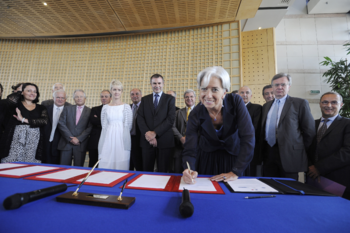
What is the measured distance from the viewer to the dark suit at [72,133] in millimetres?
3385

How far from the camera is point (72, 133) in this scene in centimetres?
347

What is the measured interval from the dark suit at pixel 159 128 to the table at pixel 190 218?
1987mm

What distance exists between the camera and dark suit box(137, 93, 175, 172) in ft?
9.70

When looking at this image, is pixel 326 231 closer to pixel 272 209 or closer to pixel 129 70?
pixel 272 209

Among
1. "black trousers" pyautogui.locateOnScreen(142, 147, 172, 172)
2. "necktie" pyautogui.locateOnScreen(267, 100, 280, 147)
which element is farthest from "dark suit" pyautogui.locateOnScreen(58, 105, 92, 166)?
"necktie" pyautogui.locateOnScreen(267, 100, 280, 147)

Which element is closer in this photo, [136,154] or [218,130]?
[218,130]

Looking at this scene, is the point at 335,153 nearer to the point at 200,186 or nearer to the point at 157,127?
the point at 200,186

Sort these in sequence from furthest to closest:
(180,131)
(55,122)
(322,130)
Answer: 1. (180,131)
2. (55,122)
3. (322,130)

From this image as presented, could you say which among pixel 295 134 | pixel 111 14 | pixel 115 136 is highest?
pixel 111 14

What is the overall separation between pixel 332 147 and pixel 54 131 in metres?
4.56

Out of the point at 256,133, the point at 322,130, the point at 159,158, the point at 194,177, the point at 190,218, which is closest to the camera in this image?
the point at 190,218

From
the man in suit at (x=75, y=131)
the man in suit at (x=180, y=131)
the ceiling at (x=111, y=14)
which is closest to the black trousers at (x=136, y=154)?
the man in suit at (x=180, y=131)

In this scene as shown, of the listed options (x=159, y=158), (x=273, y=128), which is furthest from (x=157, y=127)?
(x=273, y=128)

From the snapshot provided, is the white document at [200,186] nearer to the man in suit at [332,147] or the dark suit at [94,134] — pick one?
the man in suit at [332,147]
